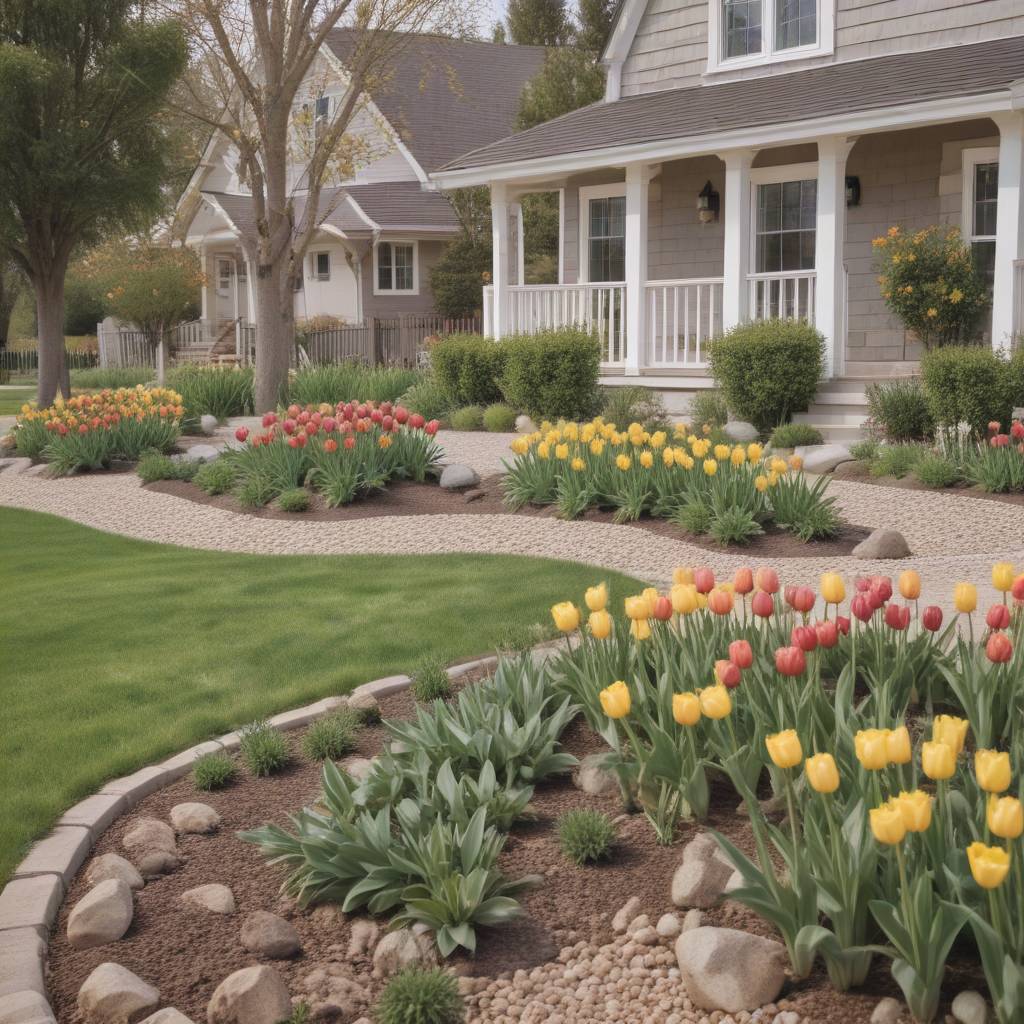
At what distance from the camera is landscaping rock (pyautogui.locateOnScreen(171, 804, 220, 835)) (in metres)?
→ 4.20

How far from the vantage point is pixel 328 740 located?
4.76 metres

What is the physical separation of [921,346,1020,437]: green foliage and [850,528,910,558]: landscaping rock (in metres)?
4.01

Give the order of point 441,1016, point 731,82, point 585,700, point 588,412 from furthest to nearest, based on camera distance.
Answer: point 731,82 < point 588,412 < point 585,700 < point 441,1016

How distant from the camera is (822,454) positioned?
39.8 feet

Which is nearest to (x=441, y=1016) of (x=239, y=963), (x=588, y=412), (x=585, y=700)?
(x=239, y=963)

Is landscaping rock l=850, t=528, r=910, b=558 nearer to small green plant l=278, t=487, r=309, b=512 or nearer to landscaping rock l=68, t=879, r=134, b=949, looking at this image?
small green plant l=278, t=487, r=309, b=512

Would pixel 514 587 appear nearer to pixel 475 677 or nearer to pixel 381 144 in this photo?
pixel 475 677

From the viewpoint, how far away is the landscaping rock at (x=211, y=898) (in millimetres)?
3662

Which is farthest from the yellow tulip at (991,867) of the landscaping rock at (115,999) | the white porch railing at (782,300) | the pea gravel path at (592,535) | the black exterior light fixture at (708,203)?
the black exterior light fixture at (708,203)

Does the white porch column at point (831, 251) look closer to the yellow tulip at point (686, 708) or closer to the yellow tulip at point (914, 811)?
the yellow tulip at point (686, 708)

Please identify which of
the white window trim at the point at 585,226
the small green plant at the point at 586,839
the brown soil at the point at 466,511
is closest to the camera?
the small green plant at the point at 586,839

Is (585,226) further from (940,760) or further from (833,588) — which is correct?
(940,760)

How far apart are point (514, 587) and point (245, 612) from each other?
5.06 feet

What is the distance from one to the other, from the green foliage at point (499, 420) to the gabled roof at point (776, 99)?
3.81 meters
